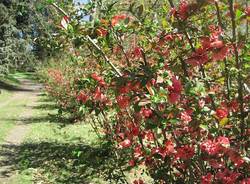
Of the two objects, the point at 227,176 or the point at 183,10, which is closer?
the point at 183,10

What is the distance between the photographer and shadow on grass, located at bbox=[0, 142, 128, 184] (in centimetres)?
812

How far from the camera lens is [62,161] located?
941 centimetres

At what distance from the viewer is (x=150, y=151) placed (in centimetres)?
398

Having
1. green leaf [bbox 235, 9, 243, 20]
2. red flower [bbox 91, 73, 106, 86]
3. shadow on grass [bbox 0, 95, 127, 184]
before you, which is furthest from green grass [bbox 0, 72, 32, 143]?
green leaf [bbox 235, 9, 243, 20]

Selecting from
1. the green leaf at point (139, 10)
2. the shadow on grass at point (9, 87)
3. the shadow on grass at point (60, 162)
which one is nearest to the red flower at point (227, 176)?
the green leaf at point (139, 10)

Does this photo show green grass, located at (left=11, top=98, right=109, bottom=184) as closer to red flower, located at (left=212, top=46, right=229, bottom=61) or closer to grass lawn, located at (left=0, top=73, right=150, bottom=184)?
grass lawn, located at (left=0, top=73, right=150, bottom=184)

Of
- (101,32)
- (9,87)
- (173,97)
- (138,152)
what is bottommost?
(9,87)

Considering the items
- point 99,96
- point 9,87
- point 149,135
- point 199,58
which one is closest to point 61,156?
point 99,96

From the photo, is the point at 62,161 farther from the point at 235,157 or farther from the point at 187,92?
the point at 187,92

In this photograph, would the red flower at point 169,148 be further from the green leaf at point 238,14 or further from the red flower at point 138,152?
the green leaf at point 238,14

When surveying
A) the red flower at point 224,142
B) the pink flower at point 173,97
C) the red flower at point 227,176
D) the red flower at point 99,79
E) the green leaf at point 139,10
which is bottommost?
the red flower at point 227,176

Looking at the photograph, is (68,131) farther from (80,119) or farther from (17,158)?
(17,158)

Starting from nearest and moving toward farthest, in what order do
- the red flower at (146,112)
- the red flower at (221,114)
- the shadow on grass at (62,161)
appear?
the red flower at (221,114), the red flower at (146,112), the shadow on grass at (62,161)

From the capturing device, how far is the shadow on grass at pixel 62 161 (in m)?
8.12
